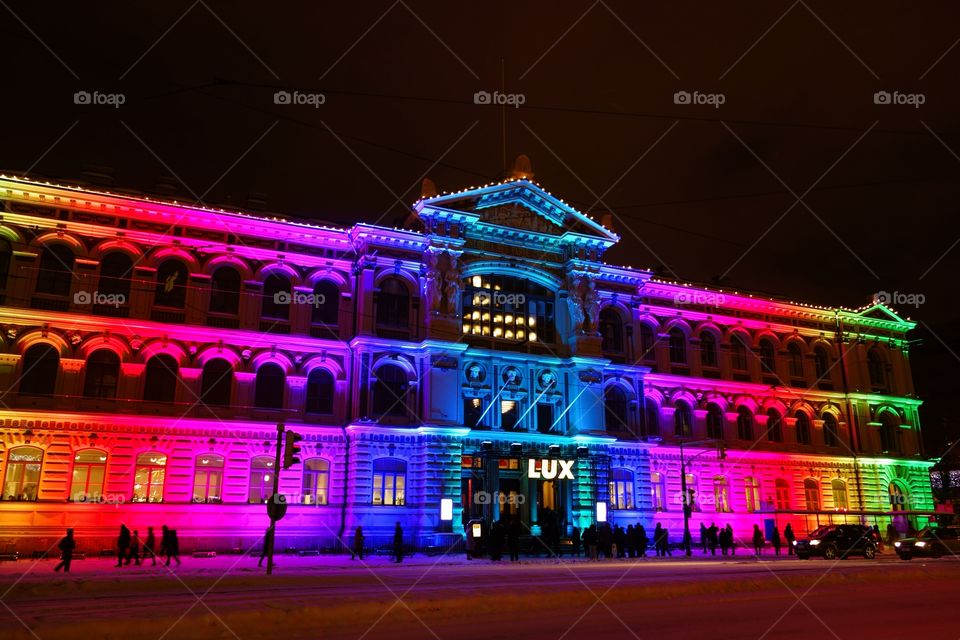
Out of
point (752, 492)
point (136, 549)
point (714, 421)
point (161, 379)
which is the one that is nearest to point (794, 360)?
point (714, 421)

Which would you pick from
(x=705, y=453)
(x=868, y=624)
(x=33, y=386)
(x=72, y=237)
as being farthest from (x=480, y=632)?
(x=705, y=453)

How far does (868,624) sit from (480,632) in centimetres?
660

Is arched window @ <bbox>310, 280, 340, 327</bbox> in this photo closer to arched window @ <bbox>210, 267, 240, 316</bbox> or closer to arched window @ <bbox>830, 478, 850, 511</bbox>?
arched window @ <bbox>210, 267, 240, 316</bbox>

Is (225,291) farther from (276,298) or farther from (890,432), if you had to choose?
(890,432)

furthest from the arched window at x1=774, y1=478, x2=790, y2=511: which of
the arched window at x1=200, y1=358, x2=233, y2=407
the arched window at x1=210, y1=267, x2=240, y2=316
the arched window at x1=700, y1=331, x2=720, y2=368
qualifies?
the arched window at x1=210, y1=267, x2=240, y2=316

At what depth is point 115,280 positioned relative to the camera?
33.5 m

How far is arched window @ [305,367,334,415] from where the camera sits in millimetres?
36062

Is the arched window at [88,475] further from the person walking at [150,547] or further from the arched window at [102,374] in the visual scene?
the person walking at [150,547]

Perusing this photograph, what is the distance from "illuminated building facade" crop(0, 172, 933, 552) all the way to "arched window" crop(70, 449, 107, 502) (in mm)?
90

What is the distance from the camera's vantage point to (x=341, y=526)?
1362 inches

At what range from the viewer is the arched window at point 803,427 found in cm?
4819

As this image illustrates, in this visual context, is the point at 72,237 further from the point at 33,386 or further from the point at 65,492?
the point at 65,492

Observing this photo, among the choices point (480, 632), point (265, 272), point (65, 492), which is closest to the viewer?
point (480, 632)

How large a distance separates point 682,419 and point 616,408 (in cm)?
549
